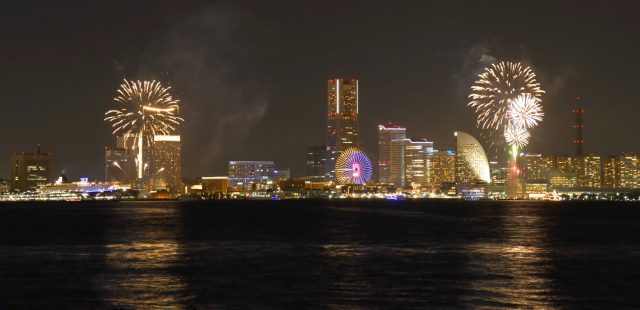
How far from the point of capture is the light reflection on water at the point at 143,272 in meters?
36.1

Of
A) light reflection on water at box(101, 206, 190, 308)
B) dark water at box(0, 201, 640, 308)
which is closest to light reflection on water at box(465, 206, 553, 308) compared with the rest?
dark water at box(0, 201, 640, 308)

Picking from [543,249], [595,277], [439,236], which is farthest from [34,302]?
[439,236]

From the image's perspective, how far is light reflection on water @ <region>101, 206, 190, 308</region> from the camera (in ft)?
119

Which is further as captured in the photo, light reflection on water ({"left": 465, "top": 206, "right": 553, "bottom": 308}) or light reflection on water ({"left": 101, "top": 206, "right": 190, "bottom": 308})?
light reflection on water ({"left": 101, "top": 206, "right": 190, "bottom": 308})

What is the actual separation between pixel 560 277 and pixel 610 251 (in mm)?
19639

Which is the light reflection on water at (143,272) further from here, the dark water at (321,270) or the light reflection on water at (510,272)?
the light reflection on water at (510,272)

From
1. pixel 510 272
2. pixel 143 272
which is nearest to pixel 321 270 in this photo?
pixel 143 272

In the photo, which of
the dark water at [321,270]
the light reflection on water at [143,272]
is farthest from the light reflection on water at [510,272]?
the light reflection on water at [143,272]

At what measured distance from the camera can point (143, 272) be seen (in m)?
45.8

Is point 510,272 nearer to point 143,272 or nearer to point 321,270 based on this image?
point 321,270

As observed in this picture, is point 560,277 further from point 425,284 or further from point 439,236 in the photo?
point 439,236

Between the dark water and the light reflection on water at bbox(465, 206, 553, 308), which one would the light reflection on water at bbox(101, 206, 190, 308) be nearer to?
the dark water

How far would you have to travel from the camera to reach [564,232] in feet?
285

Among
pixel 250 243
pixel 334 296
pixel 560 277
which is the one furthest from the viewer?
pixel 250 243
